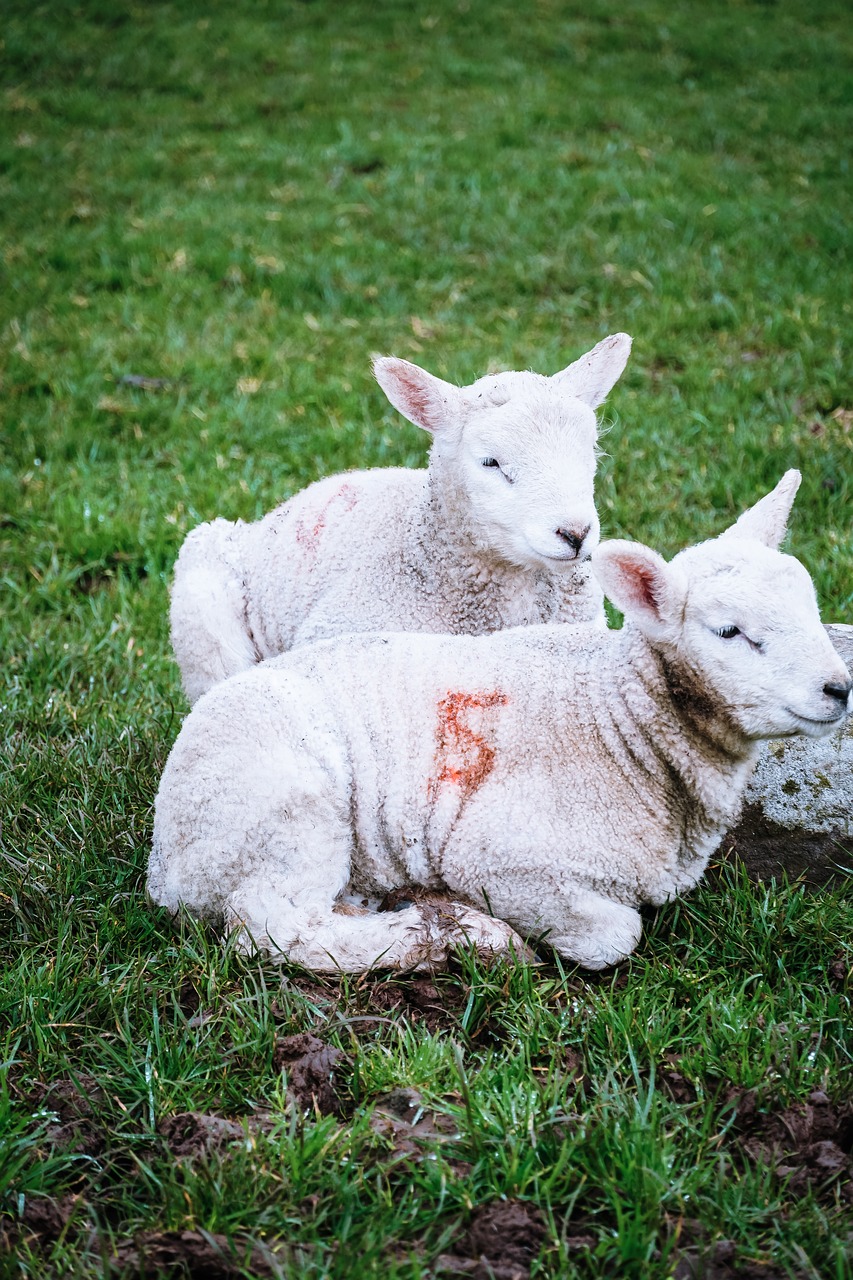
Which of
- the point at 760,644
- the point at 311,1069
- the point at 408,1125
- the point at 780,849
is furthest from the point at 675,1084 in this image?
the point at 760,644

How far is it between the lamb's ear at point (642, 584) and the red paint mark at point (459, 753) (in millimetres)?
513

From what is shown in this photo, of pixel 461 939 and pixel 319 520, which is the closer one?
pixel 461 939

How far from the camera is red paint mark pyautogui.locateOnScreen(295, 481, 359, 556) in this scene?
14.4ft

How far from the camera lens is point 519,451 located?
3.79 metres

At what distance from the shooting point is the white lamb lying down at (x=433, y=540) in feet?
12.4

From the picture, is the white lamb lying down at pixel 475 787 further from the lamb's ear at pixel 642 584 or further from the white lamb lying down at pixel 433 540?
the white lamb lying down at pixel 433 540

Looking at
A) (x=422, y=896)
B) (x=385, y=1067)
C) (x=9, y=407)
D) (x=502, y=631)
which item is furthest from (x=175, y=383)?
(x=385, y=1067)

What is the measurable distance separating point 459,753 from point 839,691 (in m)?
1.04

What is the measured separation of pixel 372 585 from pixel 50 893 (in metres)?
1.44

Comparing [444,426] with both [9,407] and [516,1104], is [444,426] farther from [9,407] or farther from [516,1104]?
[9,407]

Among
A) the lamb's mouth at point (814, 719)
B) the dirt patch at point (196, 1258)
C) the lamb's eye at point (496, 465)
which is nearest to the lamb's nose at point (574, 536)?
the lamb's eye at point (496, 465)

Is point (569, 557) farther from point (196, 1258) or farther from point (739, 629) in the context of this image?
point (196, 1258)

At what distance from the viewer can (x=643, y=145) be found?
1141cm

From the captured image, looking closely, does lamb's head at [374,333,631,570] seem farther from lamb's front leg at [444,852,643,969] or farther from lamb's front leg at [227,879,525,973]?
lamb's front leg at [227,879,525,973]
